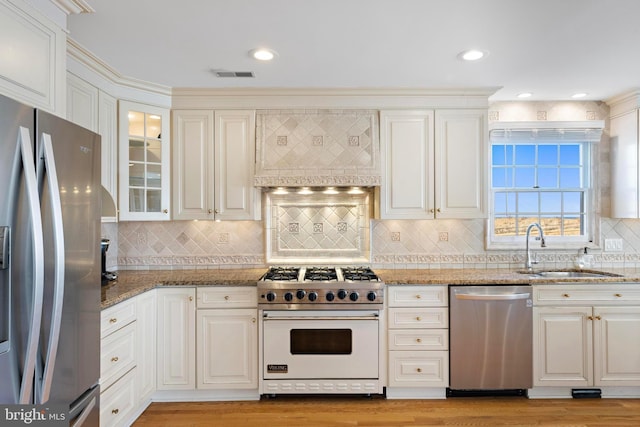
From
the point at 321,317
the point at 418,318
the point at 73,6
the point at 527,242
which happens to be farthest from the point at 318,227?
the point at 73,6

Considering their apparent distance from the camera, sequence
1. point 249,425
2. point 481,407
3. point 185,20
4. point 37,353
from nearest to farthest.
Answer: point 37,353 → point 185,20 → point 249,425 → point 481,407

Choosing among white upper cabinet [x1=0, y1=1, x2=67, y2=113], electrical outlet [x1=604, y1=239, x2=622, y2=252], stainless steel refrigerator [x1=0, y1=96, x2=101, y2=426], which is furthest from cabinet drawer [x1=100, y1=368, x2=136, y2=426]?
electrical outlet [x1=604, y1=239, x2=622, y2=252]

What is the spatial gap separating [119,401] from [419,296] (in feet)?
7.07

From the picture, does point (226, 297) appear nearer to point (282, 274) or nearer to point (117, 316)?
point (282, 274)

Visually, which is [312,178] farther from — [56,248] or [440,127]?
[56,248]

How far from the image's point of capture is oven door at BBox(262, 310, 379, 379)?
2.72m

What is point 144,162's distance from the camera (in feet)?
9.80

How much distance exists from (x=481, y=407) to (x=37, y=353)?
278 centimetres

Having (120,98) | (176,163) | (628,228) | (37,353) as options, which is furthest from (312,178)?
(628,228)

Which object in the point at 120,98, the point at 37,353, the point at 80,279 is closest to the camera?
the point at 37,353

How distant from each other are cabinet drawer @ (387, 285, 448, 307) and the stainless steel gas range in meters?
0.12

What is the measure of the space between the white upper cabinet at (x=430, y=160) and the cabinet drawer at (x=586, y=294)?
0.80 m

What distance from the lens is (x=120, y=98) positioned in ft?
9.43

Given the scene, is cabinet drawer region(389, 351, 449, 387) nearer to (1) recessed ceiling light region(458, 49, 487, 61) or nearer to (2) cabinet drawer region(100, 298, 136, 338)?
(2) cabinet drawer region(100, 298, 136, 338)
